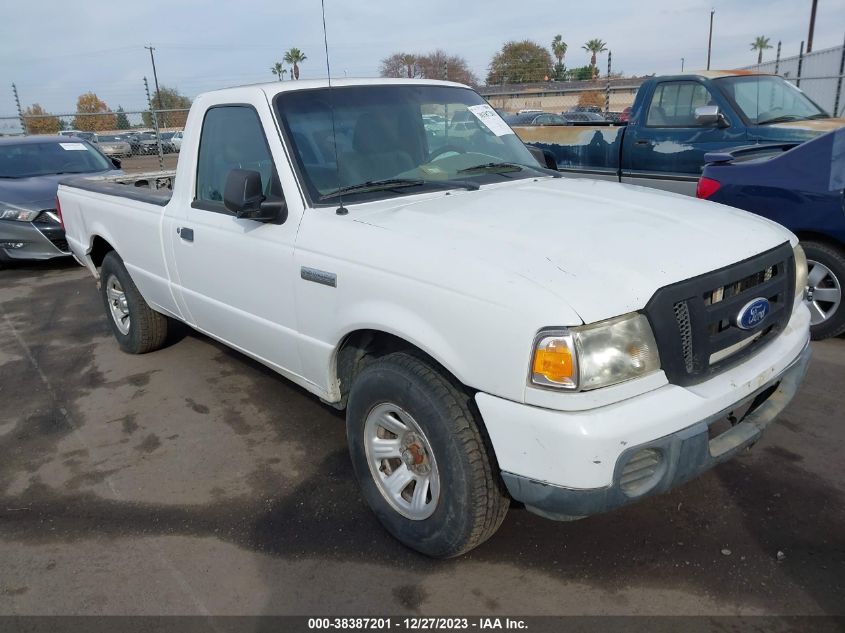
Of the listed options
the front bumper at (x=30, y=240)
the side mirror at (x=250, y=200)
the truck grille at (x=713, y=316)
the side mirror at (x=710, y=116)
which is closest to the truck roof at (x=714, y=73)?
the side mirror at (x=710, y=116)

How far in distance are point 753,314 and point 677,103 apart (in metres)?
5.64

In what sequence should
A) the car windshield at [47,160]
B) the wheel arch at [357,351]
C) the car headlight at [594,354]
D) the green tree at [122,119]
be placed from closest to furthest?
1. the car headlight at [594,354]
2. the wheel arch at [357,351]
3. the car windshield at [47,160]
4. the green tree at [122,119]

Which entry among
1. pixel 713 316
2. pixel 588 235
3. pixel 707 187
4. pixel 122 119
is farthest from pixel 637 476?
pixel 122 119

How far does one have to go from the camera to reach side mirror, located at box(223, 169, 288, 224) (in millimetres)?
3006

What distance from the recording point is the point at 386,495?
9.50 feet

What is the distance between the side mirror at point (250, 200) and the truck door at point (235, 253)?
7 centimetres

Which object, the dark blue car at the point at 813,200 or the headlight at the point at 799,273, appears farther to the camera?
the dark blue car at the point at 813,200

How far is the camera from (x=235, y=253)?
3443 mm

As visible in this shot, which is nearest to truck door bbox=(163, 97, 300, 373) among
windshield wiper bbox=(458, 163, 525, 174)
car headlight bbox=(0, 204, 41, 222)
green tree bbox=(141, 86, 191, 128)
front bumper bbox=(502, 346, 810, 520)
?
windshield wiper bbox=(458, 163, 525, 174)

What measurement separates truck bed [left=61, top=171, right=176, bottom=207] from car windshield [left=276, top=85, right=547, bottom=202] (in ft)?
4.42

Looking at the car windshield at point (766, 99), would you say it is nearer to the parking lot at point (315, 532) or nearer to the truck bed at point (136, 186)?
the parking lot at point (315, 532)

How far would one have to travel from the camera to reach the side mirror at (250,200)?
3.01m

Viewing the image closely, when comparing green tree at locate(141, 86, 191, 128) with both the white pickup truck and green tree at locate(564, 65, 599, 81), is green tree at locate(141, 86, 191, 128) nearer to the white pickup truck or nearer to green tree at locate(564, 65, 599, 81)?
the white pickup truck

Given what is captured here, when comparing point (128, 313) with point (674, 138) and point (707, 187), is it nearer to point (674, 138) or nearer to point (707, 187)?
point (707, 187)
